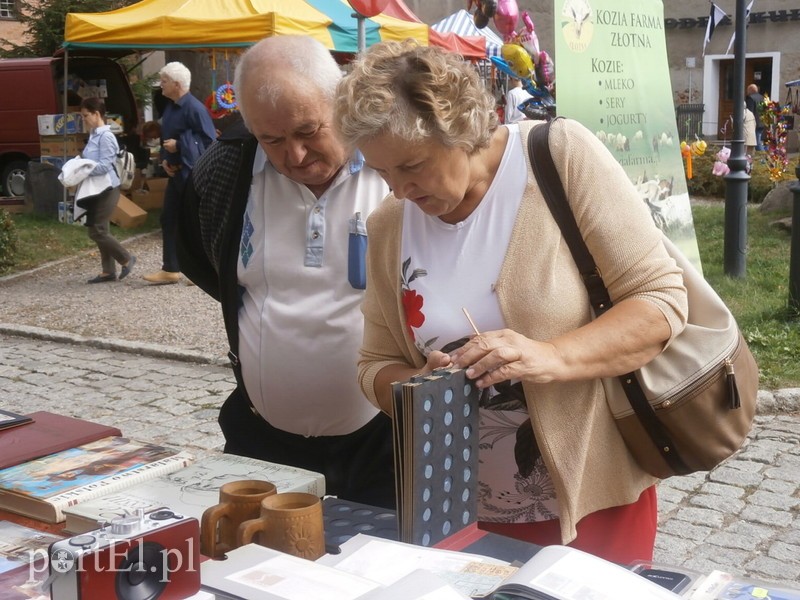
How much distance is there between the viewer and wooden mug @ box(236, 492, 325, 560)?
1560mm

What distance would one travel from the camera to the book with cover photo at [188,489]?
67.7 inches

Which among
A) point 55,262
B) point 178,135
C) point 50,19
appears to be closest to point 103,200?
point 178,135

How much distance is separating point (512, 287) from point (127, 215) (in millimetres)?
11865

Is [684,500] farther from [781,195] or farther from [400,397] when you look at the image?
[781,195]

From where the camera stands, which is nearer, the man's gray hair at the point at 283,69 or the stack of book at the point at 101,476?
the stack of book at the point at 101,476

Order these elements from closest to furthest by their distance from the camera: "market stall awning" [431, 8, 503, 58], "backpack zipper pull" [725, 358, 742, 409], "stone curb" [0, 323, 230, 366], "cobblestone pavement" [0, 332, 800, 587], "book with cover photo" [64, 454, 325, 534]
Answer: "book with cover photo" [64, 454, 325, 534]
"backpack zipper pull" [725, 358, 742, 409]
"cobblestone pavement" [0, 332, 800, 587]
"stone curb" [0, 323, 230, 366]
"market stall awning" [431, 8, 503, 58]

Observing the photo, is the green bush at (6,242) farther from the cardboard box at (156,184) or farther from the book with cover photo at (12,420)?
the book with cover photo at (12,420)

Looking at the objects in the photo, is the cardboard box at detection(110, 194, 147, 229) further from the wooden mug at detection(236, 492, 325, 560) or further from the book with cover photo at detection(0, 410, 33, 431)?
the wooden mug at detection(236, 492, 325, 560)

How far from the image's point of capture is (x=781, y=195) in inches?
471

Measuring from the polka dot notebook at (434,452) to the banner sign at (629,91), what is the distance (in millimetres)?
3130

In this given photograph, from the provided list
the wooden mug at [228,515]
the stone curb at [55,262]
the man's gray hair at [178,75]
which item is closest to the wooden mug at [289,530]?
the wooden mug at [228,515]

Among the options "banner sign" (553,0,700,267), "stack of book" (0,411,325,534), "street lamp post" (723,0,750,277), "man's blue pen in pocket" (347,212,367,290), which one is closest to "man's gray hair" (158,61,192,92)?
"street lamp post" (723,0,750,277)

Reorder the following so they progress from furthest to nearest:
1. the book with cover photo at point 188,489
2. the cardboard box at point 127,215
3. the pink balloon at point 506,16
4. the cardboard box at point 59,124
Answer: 1. the cardboard box at point 59,124
2. the cardboard box at point 127,215
3. the pink balloon at point 506,16
4. the book with cover photo at point 188,489

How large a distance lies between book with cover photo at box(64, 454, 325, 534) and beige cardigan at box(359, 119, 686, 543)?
0.48 m
